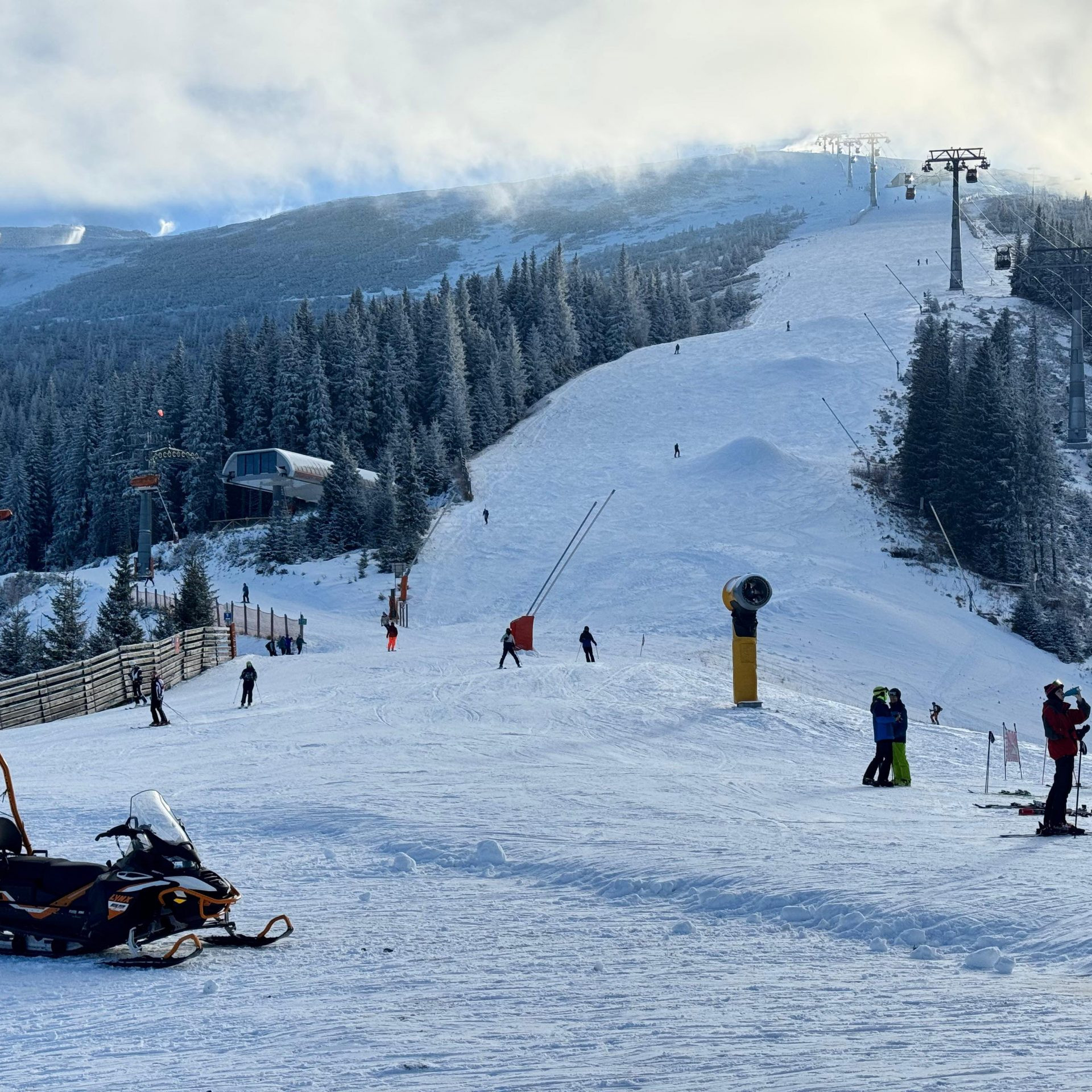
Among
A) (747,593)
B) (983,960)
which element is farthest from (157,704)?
(983,960)

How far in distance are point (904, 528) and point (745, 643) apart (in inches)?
1261

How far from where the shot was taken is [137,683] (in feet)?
91.8

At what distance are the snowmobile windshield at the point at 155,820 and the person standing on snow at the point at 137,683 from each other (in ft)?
68.4

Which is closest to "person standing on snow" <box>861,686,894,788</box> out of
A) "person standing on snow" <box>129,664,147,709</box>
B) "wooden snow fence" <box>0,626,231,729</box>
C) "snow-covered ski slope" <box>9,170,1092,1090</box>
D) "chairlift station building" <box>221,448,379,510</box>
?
"snow-covered ski slope" <box>9,170,1092,1090</box>

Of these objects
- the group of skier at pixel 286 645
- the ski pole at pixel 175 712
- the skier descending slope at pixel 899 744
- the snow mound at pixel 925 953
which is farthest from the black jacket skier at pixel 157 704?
the snow mound at pixel 925 953

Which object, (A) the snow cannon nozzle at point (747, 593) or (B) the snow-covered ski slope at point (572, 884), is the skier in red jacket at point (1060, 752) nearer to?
(B) the snow-covered ski slope at point (572, 884)

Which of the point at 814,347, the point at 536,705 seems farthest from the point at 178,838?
the point at 814,347

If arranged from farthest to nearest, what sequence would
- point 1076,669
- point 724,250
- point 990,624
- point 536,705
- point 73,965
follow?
point 724,250
point 990,624
point 1076,669
point 536,705
point 73,965

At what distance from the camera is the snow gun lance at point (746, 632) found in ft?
76.4

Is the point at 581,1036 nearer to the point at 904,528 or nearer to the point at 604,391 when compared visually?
the point at 904,528

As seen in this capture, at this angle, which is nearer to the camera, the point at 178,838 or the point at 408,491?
the point at 178,838

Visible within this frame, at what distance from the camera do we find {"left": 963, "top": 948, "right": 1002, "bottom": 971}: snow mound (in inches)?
296

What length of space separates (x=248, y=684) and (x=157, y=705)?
2.48m

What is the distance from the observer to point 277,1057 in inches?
246
